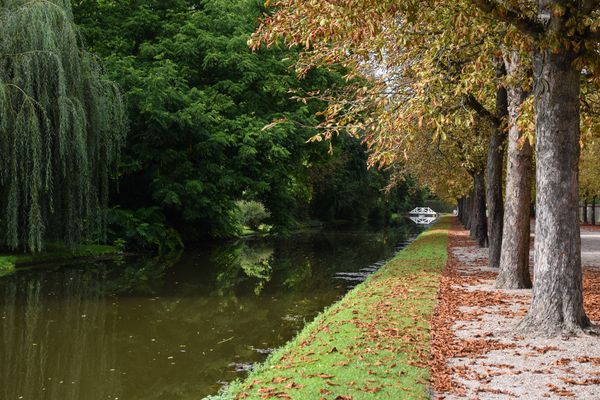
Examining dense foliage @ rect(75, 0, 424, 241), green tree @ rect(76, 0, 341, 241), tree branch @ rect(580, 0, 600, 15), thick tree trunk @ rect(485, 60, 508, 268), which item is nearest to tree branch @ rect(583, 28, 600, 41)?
tree branch @ rect(580, 0, 600, 15)

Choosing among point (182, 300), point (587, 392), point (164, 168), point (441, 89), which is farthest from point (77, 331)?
point (164, 168)

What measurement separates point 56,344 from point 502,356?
21.8 feet

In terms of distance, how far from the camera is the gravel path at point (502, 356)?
6082 millimetres

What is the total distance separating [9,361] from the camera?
849cm

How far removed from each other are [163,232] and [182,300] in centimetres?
1328

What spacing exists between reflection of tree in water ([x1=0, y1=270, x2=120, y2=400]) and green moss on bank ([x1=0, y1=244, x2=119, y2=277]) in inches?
125

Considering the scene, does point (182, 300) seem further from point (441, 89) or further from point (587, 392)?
point (587, 392)

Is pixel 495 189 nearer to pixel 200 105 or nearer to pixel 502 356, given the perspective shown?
pixel 502 356

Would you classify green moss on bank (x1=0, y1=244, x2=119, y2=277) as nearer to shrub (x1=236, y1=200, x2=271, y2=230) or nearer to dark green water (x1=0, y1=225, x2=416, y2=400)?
dark green water (x1=0, y1=225, x2=416, y2=400)

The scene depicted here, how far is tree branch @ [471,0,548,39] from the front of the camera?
782cm

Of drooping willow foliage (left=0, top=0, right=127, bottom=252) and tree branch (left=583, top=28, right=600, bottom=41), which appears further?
drooping willow foliage (left=0, top=0, right=127, bottom=252)

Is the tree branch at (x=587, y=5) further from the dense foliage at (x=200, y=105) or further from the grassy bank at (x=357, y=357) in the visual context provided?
the dense foliage at (x=200, y=105)

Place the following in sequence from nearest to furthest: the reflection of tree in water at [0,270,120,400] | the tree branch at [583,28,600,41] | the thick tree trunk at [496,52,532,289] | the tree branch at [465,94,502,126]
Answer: the reflection of tree in water at [0,270,120,400] < the tree branch at [583,28,600,41] < the thick tree trunk at [496,52,532,289] < the tree branch at [465,94,502,126]

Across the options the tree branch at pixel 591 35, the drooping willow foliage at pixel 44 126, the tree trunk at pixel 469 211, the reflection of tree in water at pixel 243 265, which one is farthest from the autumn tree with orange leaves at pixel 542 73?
the tree trunk at pixel 469 211
